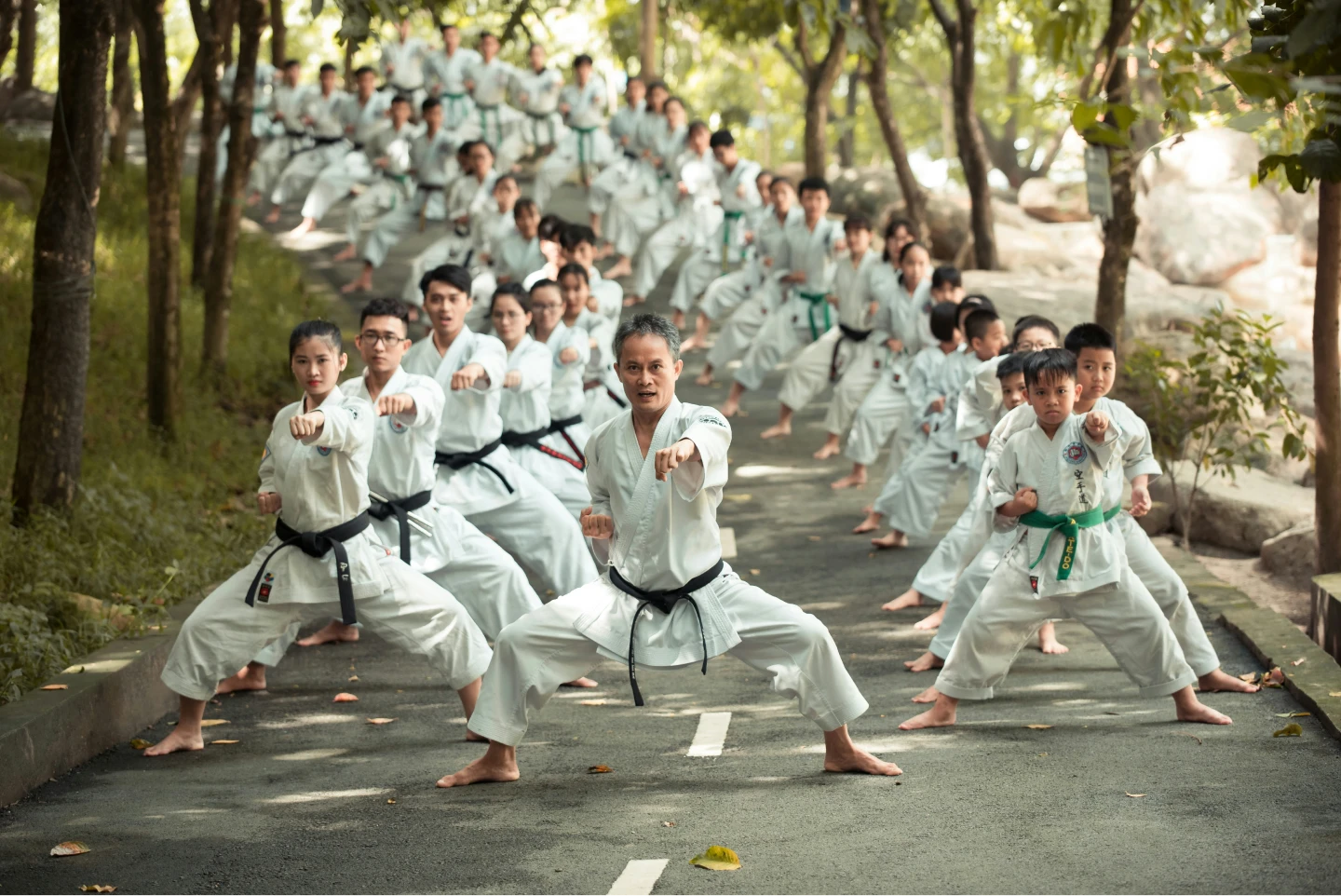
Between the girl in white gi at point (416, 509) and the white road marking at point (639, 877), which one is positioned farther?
the girl in white gi at point (416, 509)

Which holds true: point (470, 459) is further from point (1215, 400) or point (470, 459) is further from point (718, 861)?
point (1215, 400)

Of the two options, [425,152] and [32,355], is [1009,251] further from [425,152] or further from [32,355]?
[32,355]

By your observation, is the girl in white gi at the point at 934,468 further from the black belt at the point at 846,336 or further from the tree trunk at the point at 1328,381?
the black belt at the point at 846,336

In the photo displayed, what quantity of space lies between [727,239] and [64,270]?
8.20 m

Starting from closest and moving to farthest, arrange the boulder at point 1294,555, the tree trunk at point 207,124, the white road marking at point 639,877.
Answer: the white road marking at point 639,877, the boulder at point 1294,555, the tree trunk at point 207,124

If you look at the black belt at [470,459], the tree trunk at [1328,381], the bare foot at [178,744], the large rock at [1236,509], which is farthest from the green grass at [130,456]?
the large rock at [1236,509]

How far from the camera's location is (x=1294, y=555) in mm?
8812

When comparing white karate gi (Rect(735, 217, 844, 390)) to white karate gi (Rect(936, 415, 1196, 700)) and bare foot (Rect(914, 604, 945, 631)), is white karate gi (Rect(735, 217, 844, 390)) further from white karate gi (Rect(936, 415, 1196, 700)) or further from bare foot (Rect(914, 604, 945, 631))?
white karate gi (Rect(936, 415, 1196, 700))

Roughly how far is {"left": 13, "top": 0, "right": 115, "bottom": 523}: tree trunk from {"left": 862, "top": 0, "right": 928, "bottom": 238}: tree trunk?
282 inches

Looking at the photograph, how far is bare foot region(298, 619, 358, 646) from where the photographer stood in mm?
7254

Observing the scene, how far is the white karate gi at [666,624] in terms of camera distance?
4.75 m

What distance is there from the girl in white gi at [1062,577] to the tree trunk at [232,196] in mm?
6867

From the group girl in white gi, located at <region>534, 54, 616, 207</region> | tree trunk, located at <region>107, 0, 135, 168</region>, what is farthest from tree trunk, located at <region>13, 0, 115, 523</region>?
girl in white gi, located at <region>534, 54, 616, 207</region>

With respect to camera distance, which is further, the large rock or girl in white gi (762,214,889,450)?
girl in white gi (762,214,889,450)
